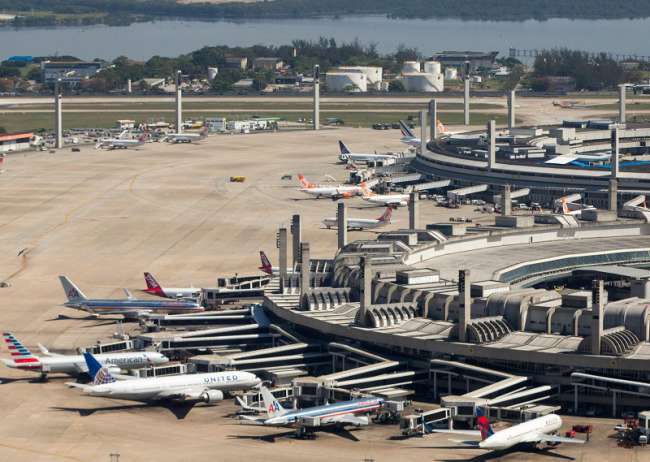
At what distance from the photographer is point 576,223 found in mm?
152250

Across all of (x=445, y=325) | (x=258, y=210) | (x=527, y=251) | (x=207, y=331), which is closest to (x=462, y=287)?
(x=445, y=325)

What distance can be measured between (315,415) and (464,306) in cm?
1416

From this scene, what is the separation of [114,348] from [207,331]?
21.7 feet

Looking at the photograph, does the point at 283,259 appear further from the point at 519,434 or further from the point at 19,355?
the point at 519,434

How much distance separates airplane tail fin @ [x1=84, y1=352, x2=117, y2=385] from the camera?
4016 inches

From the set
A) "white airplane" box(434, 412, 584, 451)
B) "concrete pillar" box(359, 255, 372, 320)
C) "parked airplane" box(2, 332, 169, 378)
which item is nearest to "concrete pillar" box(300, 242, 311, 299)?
"concrete pillar" box(359, 255, 372, 320)

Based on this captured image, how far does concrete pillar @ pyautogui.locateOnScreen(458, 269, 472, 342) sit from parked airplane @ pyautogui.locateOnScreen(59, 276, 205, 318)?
32126mm

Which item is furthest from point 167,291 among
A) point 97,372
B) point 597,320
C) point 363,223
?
point 597,320

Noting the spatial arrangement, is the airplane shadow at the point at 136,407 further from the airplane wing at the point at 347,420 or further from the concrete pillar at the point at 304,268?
the concrete pillar at the point at 304,268

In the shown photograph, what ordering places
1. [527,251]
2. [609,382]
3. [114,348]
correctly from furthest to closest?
[527,251], [114,348], [609,382]

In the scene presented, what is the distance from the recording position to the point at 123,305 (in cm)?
12875

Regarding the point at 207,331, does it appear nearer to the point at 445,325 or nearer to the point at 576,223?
the point at 445,325

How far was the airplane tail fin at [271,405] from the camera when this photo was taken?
310ft

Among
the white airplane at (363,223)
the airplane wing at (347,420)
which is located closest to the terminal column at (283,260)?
the airplane wing at (347,420)
